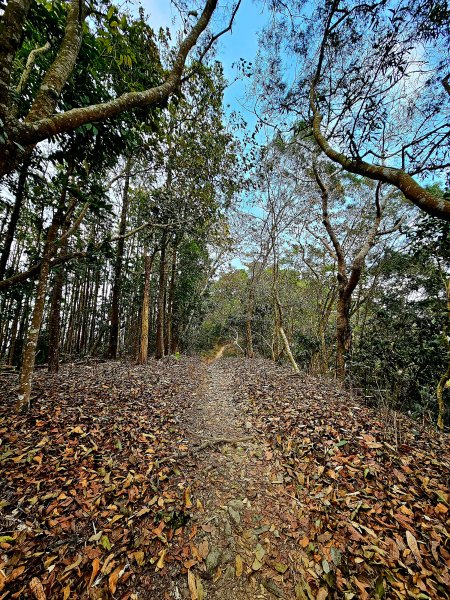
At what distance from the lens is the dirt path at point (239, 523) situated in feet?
6.27

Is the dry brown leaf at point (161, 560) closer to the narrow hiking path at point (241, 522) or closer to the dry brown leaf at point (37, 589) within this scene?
the narrow hiking path at point (241, 522)

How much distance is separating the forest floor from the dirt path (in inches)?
0.4

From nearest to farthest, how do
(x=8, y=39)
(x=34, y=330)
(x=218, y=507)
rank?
(x=8, y=39) < (x=218, y=507) < (x=34, y=330)

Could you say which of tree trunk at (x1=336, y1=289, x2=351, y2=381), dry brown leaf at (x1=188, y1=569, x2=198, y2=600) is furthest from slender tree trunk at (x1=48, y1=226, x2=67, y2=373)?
tree trunk at (x1=336, y1=289, x2=351, y2=381)

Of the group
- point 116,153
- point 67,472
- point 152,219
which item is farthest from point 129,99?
point 152,219

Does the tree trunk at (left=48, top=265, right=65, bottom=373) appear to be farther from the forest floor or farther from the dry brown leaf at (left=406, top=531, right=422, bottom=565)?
the dry brown leaf at (left=406, top=531, right=422, bottom=565)

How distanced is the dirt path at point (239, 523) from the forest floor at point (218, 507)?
0.01m

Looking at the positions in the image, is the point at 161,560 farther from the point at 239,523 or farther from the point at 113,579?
the point at 239,523

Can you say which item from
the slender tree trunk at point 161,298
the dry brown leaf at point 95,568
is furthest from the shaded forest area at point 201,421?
the slender tree trunk at point 161,298

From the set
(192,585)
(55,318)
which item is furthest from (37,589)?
(55,318)

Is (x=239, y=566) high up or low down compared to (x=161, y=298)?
down

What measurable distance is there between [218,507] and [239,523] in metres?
0.28

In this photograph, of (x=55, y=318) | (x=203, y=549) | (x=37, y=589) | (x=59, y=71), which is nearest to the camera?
(x=37, y=589)

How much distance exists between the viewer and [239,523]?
2414mm
